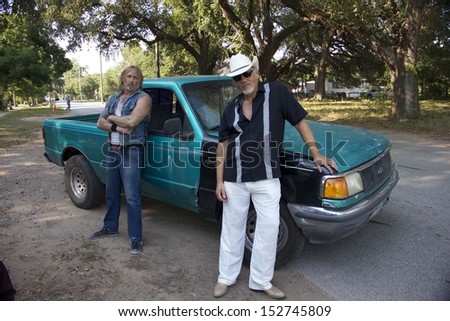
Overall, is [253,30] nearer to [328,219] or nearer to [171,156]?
→ [171,156]

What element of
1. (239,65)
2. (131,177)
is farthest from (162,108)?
(239,65)

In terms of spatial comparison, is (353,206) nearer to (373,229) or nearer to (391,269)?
(391,269)

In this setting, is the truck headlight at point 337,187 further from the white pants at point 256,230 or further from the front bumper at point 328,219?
the white pants at point 256,230

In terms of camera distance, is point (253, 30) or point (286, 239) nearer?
point (286, 239)

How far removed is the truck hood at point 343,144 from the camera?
11.4ft

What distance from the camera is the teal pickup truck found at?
3346mm

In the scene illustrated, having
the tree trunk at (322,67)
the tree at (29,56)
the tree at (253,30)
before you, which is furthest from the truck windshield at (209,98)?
the tree trunk at (322,67)

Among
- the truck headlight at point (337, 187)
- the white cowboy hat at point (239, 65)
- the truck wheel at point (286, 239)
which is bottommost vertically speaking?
the truck wheel at point (286, 239)

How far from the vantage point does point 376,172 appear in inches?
150

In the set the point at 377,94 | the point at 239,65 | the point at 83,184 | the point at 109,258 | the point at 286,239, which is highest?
the point at 377,94

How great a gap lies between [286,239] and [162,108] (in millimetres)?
2304

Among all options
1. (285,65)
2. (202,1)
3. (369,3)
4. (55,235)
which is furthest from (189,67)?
(55,235)

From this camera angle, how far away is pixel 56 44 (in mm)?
33750

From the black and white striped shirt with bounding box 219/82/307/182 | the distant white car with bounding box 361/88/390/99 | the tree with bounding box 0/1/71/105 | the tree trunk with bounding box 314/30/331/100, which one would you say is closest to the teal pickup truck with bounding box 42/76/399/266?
the black and white striped shirt with bounding box 219/82/307/182
